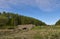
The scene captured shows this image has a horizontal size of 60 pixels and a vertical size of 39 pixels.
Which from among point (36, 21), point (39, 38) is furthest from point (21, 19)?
point (39, 38)

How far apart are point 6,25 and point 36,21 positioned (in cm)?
974

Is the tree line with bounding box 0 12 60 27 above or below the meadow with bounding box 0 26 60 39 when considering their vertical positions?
above

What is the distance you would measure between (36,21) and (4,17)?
9.96m

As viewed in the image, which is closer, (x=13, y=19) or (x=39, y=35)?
(x=39, y=35)

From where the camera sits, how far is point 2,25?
42625mm

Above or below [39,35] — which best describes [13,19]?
above

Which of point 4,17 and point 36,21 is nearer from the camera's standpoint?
point 4,17

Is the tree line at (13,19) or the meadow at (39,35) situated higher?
the tree line at (13,19)

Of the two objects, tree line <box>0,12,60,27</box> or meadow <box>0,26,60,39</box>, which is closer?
meadow <box>0,26,60,39</box>

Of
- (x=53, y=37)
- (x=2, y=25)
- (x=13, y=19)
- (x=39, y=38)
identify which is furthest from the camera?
(x=13, y=19)

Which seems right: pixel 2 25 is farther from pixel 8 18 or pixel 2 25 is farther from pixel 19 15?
pixel 19 15

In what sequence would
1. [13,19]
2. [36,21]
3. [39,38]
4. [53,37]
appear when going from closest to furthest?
[53,37]
[39,38]
[13,19]
[36,21]

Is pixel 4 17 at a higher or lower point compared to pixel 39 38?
higher

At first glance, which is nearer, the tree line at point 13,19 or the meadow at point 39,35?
the meadow at point 39,35
